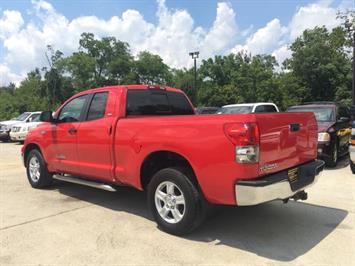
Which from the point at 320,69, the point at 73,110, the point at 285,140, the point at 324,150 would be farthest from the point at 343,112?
the point at 320,69

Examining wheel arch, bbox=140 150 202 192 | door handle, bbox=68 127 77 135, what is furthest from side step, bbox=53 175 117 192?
door handle, bbox=68 127 77 135

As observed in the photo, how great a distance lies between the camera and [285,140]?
4355mm

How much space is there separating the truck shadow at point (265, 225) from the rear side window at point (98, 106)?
5.09 ft

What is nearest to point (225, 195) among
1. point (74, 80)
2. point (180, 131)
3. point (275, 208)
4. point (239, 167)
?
point (239, 167)

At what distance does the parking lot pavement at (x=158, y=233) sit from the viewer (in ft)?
13.2

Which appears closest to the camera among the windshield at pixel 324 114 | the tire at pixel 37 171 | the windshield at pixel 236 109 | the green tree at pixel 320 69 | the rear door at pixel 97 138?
the rear door at pixel 97 138

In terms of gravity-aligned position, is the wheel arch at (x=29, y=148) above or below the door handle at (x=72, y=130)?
below

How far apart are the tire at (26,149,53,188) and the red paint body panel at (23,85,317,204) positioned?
1.18 metres

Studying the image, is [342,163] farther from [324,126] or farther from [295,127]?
[295,127]

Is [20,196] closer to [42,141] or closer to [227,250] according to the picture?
[42,141]

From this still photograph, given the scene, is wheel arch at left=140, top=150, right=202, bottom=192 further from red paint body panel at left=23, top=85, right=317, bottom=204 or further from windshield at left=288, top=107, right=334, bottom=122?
windshield at left=288, top=107, right=334, bottom=122

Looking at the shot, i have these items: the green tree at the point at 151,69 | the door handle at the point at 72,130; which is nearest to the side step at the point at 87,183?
the door handle at the point at 72,130

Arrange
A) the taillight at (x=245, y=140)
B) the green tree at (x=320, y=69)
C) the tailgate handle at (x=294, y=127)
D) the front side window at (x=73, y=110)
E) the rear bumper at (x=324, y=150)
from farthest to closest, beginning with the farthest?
1. the green tree at (x=320, y=69)
2. the rear bumper at (x=324, y=150)
3. the front side window at (x=73, y=110)
4. the tailgate handle at (x=294, y=127)
5. the taillight at (x=245, y=140)

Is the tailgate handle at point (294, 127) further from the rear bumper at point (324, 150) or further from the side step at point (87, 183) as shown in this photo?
the rear bumper at point (324, 150)
